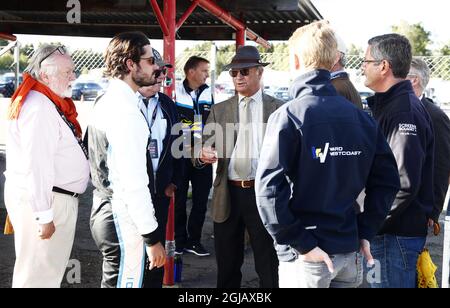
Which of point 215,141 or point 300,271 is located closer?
point 300,271

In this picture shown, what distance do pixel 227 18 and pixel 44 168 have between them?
4626 millimetres

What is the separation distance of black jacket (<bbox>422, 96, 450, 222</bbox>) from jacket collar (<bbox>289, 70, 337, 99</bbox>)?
133 centimetres

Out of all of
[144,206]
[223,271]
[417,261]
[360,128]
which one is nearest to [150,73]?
[144,206]

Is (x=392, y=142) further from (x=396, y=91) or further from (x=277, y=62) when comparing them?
(x=277, y=62)

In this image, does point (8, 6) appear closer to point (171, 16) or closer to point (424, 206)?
point (171, 16)

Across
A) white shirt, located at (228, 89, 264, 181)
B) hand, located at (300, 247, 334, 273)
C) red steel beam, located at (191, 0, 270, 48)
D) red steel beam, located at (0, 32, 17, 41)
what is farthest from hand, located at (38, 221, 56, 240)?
red steel beam, located at (0, 32, 17, 41)

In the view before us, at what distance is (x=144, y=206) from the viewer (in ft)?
8.26

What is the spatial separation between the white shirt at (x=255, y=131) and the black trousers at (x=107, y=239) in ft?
3.91

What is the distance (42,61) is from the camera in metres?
3.02

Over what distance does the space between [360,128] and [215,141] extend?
163 cm

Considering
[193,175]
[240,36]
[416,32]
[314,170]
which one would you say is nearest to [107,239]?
[314,170]
